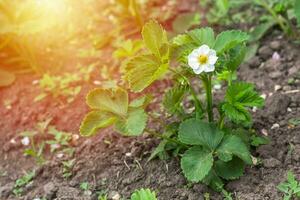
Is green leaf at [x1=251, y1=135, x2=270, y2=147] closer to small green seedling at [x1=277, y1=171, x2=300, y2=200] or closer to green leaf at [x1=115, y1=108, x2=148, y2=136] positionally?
small green seedling at [x1=277, y1=171, x2=300, y2=200]

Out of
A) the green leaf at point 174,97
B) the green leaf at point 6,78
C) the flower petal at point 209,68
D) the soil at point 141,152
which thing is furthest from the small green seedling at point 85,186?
the green leaf at point 6,78

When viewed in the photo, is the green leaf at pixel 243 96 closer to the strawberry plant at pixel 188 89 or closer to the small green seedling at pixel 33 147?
the strawberry plant at pixel 188 89

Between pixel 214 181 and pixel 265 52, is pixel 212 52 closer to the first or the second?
pixel 214 181

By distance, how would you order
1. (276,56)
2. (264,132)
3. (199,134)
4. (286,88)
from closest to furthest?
(199,134)
(264,132)
(286,88)
(276,56)

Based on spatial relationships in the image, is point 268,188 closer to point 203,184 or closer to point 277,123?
point 203,184

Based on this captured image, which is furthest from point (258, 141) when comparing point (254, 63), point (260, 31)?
point (260, 31)
